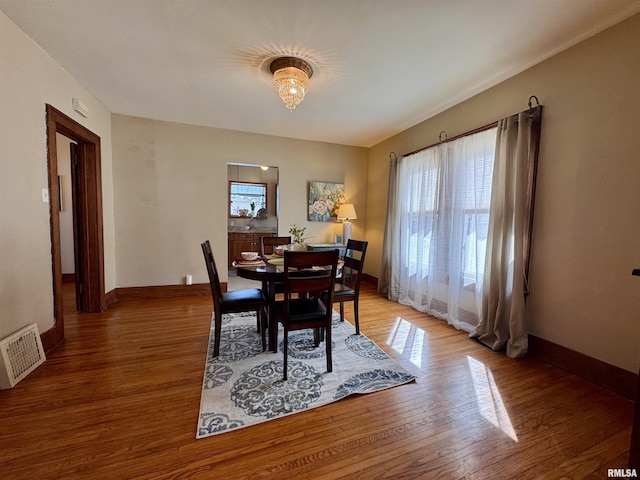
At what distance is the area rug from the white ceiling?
8.57ft

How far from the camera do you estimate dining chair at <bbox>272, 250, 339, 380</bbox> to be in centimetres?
188

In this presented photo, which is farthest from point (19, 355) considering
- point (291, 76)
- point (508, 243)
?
point (508, 243)

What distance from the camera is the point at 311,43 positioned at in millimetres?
2164

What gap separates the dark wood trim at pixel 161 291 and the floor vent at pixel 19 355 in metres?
1.81

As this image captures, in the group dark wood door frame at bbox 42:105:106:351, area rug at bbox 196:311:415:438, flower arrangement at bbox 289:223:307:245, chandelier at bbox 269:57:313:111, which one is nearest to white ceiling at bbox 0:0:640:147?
chandelier at bbox 269:57:313:111

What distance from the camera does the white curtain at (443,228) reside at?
287 centimetres

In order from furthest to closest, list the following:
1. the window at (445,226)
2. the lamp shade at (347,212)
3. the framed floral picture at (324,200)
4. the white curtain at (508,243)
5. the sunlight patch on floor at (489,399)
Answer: the framed floral picture at (324,200) < the lamp shade at (347,212) < the window at (445,226) < the white curtain at (508,243) < the sunlight patch on floor at (489,399)

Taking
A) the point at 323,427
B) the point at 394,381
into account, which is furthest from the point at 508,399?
the point at 323,427

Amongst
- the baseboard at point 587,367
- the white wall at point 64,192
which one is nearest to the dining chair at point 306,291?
the baseboard at point 587,367

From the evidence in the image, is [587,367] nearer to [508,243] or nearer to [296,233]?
[508,243]

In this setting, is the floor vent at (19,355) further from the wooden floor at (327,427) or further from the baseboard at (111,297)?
the baseboard at (111,297)

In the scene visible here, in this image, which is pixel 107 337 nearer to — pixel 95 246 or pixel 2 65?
pixel 95 246

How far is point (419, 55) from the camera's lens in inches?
90.9

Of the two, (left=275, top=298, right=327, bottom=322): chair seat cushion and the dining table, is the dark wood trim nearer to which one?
the dining table
